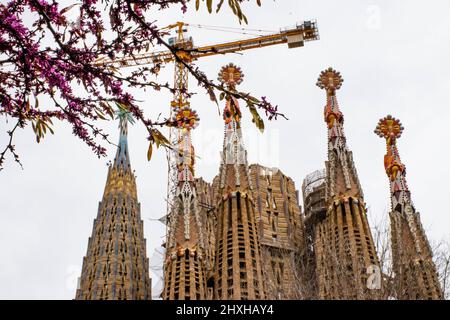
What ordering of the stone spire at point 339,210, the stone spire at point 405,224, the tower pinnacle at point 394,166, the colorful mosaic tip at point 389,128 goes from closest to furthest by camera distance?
the stone spire at point 405,224 < the stone spire at point 339,210 < the tower pinnacle at point 394,166 < the colorful mosaic tip at point 389,128

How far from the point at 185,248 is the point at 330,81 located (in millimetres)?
16986

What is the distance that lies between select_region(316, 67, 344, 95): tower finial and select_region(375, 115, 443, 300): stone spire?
4585 mm

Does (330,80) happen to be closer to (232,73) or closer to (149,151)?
(232,73)

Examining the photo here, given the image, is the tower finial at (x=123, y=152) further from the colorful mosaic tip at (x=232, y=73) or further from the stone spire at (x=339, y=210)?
the stone spire at (x=339, y=210)

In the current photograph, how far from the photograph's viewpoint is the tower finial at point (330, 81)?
46.0 metres

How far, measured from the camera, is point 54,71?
18.4 feet

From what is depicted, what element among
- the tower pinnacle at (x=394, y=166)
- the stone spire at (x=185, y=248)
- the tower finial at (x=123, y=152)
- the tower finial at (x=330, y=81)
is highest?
the tower finial at (x=330, y=81)

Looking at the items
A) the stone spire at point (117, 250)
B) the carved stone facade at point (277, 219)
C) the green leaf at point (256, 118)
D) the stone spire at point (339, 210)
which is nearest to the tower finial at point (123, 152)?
the stone spire at point (117, 250)

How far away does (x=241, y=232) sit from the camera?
37.3m

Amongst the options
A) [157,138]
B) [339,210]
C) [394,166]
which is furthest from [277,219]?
[157,138]

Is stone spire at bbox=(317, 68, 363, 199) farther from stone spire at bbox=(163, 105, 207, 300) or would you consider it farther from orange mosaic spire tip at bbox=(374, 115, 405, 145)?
stone spire at bbox=(163, 105, 207, 300)
